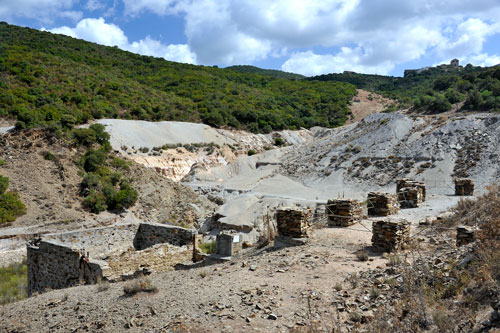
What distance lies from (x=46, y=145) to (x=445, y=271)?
24.8 meters

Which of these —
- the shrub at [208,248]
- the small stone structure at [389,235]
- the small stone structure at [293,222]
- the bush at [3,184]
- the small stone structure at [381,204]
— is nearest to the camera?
the small stone structure at [389,235]

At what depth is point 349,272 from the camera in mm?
7742

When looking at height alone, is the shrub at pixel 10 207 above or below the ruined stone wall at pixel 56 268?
above

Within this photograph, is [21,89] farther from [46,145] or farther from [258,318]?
[258,318]

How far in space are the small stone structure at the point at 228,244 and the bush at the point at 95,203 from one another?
12128mm

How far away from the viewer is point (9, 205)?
19.0m

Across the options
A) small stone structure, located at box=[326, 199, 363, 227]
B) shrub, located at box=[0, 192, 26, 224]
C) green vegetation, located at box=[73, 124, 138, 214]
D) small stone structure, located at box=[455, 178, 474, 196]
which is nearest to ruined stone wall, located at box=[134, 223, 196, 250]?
small stone structure, located at box=[326, 199, 363, 227]

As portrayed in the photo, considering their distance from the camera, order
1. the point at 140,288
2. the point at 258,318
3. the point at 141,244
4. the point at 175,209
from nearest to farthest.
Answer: the point at 258,318 < the point at 140,288 < the point at 141,244 < the point at 175,209

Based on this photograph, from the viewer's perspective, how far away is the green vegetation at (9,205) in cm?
1847

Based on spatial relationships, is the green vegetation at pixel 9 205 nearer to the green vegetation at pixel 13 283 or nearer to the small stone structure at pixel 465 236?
the green vegetation at pixel 13 283

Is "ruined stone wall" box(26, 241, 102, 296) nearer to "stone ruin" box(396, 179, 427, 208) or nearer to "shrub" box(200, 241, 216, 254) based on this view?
"shrub" box(200, 241, 216, 254)

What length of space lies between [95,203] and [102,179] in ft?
8.28

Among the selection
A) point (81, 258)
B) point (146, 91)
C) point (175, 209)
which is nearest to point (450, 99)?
point (175, 209)

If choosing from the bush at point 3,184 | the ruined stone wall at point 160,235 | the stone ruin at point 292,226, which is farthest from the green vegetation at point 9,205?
the stone ruin at point 292,226
